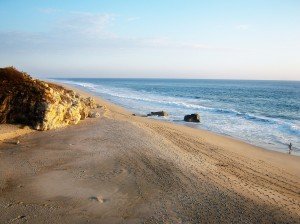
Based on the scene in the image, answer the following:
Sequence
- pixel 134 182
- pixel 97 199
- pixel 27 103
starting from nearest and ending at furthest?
pixel 97 199, pixel 134 182, pixel 27 103

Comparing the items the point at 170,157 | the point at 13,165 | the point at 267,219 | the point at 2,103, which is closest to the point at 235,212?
the point at 267,219

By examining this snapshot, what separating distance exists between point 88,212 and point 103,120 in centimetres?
992

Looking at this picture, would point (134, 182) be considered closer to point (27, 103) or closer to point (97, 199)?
point (97, 199)

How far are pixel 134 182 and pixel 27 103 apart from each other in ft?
22.3

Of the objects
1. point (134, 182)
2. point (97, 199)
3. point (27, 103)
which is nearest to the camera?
point (97, 199)

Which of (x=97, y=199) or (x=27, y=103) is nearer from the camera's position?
(x=97, y=199)

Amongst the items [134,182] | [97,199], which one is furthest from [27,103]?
[97,199]

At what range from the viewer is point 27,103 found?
42.7 feet

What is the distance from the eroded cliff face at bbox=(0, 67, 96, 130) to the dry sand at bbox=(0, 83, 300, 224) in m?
0.69

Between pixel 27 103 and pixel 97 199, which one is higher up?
pixel 27 103

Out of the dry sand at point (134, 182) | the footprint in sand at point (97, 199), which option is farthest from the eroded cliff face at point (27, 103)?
the footprint in sand at point (97, 199)

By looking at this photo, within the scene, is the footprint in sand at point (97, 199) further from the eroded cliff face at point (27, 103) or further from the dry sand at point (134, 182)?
the eroded cliff face at point (27, 103)

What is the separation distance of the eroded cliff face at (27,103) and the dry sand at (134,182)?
0.69 metres

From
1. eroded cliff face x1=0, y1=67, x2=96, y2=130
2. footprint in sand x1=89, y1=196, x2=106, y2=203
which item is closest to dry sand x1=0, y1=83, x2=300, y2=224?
footprint in sand x1=89, y1=196, x2=106, y2=203
